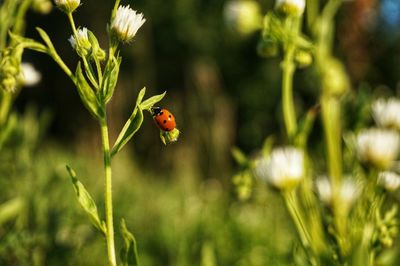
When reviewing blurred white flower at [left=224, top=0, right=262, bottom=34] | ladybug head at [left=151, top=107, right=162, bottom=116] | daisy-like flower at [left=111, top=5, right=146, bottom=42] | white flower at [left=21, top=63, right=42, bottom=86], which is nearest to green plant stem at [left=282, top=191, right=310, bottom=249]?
ladybug head at [left=151, top=107, right=162, bottom=116]

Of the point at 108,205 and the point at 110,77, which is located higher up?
the point at 110,77

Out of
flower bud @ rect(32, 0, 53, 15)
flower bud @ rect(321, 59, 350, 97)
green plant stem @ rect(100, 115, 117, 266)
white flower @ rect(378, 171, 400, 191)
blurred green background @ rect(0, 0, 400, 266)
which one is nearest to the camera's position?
green plant stem @ rect(100, 115, 117, 266)

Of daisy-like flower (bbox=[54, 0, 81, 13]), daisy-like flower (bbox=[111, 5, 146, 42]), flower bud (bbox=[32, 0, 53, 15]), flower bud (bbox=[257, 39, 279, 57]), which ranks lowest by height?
flower bud (bbox=[257, 39, 279, 57])

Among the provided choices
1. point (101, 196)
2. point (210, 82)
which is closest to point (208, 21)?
point (210, 82)

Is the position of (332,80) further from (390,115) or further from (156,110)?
(156,110)

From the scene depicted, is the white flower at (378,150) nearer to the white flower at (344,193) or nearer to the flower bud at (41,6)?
the white flower at (344,193)

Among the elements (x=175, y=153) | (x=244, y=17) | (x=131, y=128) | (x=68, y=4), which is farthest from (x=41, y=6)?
→ (x=175, y=153)

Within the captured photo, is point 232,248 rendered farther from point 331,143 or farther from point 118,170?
point 118,170

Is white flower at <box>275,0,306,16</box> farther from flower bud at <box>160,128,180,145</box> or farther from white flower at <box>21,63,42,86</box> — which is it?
white flower at <box>21,63,42,86</box>
